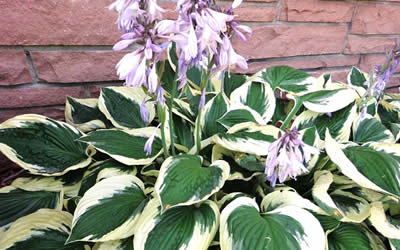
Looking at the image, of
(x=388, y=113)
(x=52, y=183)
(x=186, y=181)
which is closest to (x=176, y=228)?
(x=186, y=181)

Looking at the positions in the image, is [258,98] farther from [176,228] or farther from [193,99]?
[176,228]

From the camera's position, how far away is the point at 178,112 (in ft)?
3.33

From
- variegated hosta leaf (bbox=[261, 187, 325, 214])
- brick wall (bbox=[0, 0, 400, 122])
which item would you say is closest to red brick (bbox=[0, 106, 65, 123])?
brick wall (bbox=[0, 0, 400, 122])

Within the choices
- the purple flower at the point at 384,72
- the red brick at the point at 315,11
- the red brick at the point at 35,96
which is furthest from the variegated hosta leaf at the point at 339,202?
the red brick at the point at 35,96

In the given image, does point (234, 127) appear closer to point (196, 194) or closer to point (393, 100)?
point (196, 194)

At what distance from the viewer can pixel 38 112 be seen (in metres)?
1.21

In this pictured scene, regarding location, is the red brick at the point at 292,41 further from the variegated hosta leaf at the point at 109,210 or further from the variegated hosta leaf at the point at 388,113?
the variegated hosta leaf at the point at 109,210

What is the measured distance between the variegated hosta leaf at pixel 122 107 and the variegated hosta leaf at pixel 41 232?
35cm

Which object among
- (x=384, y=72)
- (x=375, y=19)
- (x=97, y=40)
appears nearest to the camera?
(x=384, y=72)

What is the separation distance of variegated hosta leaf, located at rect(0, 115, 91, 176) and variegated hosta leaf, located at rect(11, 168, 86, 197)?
0.07 metres

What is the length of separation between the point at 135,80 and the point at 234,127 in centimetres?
43

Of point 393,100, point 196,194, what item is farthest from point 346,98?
point 196,194

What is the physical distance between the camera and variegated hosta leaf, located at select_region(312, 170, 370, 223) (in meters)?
0.73

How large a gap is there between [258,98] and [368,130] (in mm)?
416
